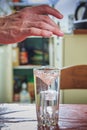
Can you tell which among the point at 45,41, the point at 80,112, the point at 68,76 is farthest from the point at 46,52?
the point at 80,112

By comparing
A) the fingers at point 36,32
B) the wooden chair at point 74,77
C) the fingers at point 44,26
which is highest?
the fingers at point 44,26

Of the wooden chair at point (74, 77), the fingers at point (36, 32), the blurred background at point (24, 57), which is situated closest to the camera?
the fingers at point (36, 32)

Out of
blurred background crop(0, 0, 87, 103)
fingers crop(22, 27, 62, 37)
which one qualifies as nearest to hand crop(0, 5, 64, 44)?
fingers crop(22, 27, 62, 37)

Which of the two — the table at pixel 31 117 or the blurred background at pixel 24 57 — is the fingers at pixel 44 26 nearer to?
the table at pixel 31 117

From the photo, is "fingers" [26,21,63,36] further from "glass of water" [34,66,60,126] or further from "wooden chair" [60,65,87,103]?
"wooden chair" [60,65,87,103]

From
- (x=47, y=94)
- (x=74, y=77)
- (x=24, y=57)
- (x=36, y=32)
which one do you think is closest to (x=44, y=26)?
(x=36, y=32)

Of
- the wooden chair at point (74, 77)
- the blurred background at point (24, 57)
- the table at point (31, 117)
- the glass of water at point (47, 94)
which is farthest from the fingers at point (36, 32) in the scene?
the blurred background at point (24, 57)

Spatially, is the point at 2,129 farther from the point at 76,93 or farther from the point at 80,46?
the point at 80,46
